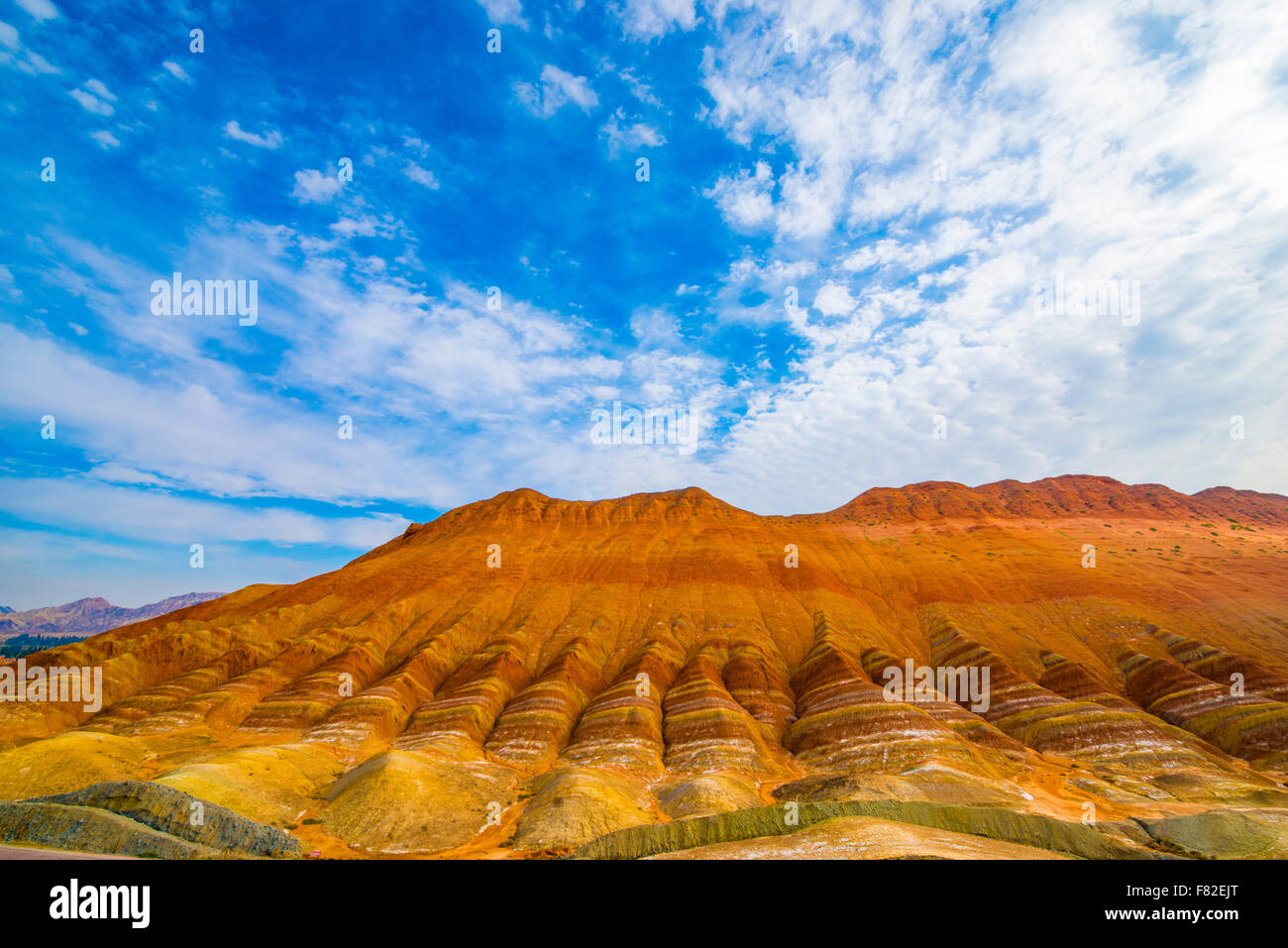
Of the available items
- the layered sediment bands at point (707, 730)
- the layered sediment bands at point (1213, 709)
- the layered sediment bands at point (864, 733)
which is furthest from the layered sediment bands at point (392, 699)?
the layered sediment bands at point (1213, 709)

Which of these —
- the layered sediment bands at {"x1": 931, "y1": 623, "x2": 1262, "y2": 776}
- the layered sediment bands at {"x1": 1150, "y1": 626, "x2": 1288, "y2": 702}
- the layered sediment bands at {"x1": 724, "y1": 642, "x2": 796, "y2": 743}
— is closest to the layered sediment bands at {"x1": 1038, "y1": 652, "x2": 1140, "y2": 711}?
the layered sediment bands at {"x1": 931, "y1": 623, "x2": 1262, "y2": 776}

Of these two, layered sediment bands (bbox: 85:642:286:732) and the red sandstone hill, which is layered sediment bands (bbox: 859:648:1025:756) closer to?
the red sandstone hill

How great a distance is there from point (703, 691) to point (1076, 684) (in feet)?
157

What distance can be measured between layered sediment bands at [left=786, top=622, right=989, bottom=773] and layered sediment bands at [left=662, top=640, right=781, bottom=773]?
5.75 metres

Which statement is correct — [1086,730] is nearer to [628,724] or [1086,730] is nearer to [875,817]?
[628,724]

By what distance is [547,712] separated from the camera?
2569 inches

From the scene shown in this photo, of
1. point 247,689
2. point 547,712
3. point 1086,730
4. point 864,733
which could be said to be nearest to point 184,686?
point 247,689

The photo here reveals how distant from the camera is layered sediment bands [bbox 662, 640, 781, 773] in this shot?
56.6 m

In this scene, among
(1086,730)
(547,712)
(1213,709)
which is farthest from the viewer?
(547,712)

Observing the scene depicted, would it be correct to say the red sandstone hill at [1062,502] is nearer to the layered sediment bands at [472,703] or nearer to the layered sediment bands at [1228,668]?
the layered sediment bands at [1228,668]
